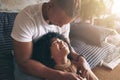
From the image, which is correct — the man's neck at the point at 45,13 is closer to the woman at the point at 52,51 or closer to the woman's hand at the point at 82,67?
the woman at the point at 52,51

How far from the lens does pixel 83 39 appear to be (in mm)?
2205

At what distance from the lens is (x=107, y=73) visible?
82.9 inches

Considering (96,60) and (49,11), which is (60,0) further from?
(96,60)

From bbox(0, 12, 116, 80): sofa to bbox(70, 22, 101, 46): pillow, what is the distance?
33 millimetres

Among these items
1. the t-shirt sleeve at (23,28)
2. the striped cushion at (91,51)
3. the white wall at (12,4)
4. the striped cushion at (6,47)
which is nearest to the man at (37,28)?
the t-shirt sleeve at (23,28)

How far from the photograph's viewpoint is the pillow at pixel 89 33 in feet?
6.97

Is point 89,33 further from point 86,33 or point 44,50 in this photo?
point 44,50

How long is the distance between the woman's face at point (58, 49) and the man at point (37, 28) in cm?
11

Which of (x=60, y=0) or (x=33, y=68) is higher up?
(x=60, y=0)

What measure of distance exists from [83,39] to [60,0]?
1.21 metres

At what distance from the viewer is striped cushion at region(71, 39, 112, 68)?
188 centimetres

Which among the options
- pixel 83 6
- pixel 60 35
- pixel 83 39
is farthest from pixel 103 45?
pixel 60 35

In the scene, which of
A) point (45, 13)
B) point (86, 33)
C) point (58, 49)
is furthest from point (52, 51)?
point (86, 33)

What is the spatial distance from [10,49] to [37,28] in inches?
25.6
